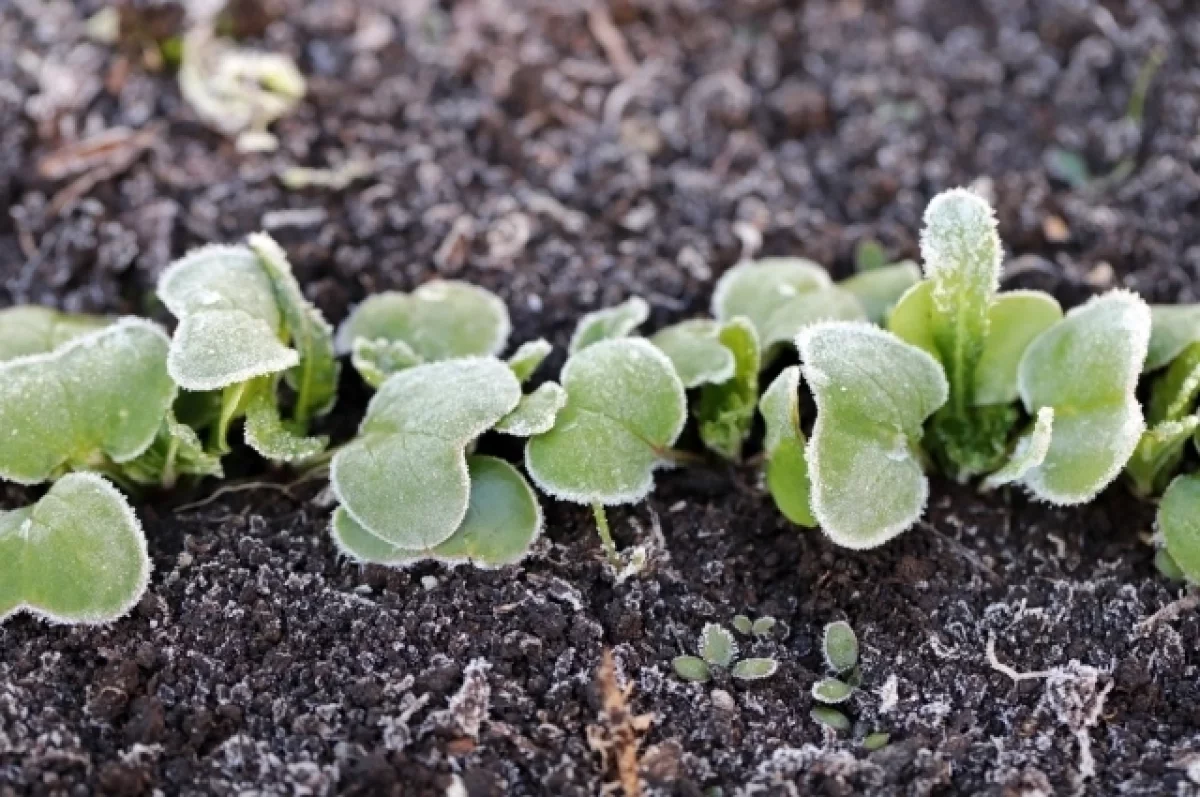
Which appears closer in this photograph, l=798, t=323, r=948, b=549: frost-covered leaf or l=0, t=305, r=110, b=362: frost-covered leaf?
l=798, t=323, r=948, b=549: frost-covered leaf

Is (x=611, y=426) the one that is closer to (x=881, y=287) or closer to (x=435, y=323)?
(x=435, y=323)

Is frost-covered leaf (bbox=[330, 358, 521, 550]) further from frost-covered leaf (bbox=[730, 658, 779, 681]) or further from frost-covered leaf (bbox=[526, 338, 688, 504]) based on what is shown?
frost-covered leaf (bbox=[730, 658, 779, 681])

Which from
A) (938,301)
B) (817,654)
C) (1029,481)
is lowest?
(817,654)

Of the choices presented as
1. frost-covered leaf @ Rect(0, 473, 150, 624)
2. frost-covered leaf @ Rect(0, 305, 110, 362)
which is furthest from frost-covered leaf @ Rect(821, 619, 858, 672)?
frost-covered leaf @ Rect(0, 305, 110, 362)

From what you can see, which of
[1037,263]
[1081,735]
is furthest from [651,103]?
[1081,735]

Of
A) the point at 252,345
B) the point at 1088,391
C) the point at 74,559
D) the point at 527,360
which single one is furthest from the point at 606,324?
the point at 74,559

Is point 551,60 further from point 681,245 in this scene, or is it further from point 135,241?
point 135,241
